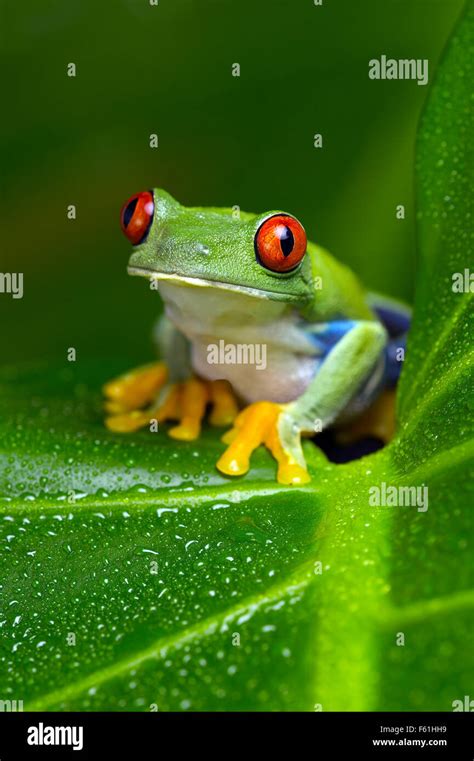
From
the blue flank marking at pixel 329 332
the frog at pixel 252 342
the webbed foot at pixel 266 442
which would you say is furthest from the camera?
the blue flank marking at pixel 329 332

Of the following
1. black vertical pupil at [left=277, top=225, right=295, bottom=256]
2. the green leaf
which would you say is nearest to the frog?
black vertical pupil at [left=277, top=225, right=295, bottom=256]

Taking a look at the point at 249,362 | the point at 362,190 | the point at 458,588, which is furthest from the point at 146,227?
the point at 362,190

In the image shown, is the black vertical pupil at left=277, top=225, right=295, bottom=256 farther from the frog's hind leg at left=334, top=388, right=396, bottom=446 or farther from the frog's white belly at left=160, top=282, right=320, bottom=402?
the frog's hind leg at left=334, top=388, right=396, bottom=446

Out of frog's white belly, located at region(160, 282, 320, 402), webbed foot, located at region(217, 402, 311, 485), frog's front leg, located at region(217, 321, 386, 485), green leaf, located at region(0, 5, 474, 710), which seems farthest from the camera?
frog's white belly, located at region(160, 282, 320, 402)

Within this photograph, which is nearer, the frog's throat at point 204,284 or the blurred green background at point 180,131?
the frog's throat at point 204,284

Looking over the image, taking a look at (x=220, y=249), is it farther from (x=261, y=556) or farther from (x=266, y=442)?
(x=261, y=556)

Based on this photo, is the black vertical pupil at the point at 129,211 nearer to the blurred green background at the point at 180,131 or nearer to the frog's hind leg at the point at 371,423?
the frog's hind leg at the point at 371,423

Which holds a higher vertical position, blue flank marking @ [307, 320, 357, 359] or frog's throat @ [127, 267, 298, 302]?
frog's throat @ [127, 267, 298, 302]

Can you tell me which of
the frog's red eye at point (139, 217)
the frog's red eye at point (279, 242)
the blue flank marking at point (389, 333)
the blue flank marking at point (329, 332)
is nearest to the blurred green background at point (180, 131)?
the blue flank marking at point (389, 333)
